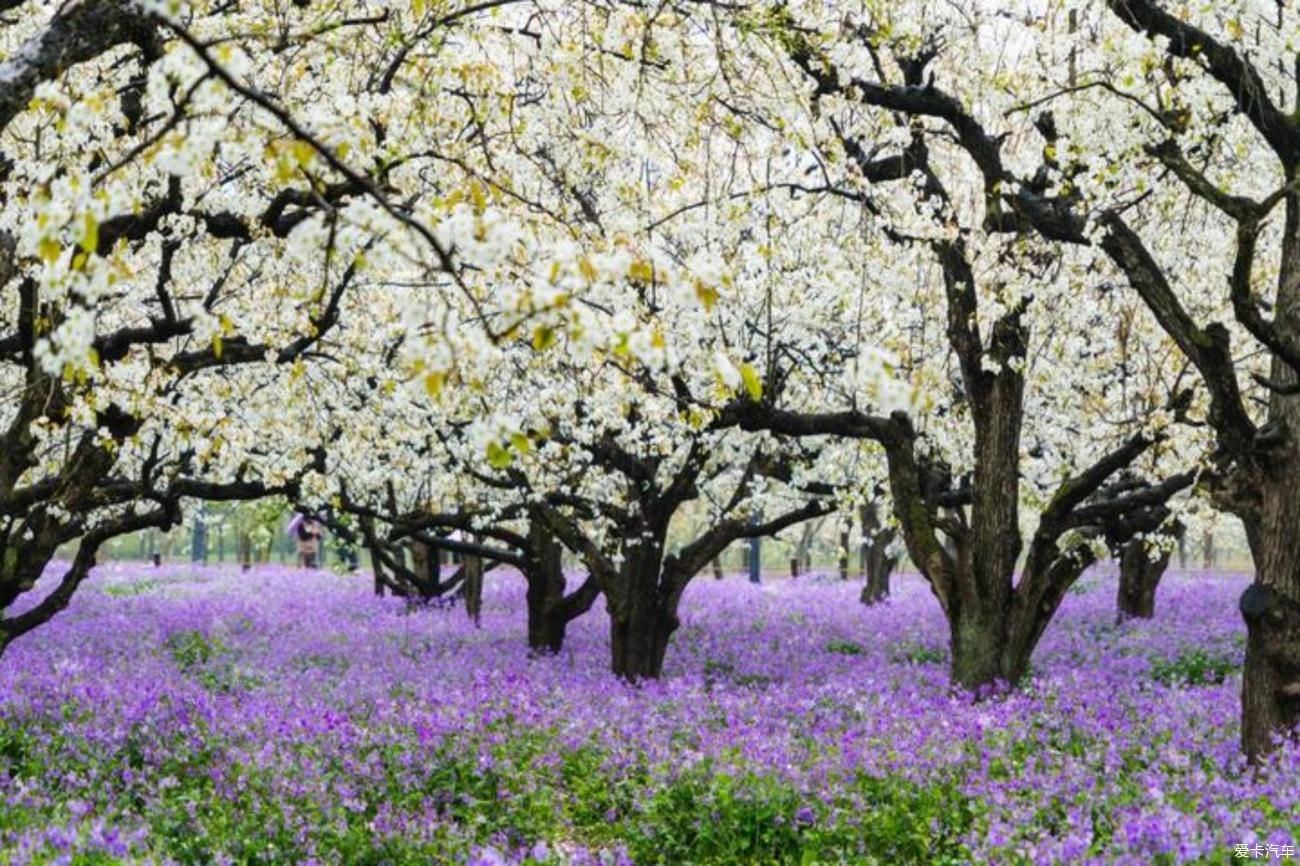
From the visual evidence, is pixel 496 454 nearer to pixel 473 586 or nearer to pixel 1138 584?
pixel 473 586

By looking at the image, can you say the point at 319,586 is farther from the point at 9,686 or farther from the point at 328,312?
the point at 328,312

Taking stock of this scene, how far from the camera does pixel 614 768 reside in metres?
11.1

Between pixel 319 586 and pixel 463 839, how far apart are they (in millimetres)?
32459

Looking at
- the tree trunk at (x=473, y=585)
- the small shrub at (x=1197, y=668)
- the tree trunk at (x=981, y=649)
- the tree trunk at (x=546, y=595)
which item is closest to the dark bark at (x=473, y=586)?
the tree trunk at (x=473, y=585)

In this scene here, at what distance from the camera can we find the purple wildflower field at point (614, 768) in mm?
8188

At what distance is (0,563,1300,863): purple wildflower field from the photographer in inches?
322

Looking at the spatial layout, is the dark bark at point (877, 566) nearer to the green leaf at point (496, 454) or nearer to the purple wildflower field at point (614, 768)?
the purple wildflower field at point (614, 768)

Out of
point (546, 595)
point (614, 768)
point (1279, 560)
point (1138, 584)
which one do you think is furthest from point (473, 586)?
point (1279, 560)

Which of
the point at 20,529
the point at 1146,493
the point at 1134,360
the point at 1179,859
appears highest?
the point at 1134,360

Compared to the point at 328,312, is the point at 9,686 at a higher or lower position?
lower

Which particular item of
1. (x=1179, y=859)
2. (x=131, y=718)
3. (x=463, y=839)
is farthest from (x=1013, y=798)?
(x=131, y=718)

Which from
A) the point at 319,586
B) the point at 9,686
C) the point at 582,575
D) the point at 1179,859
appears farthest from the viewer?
the point at 582,575

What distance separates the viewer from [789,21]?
10062 millimetres

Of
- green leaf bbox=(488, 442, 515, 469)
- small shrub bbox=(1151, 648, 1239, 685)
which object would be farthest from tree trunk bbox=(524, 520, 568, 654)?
green leaf bbox=(488, 442, 515, 469)
